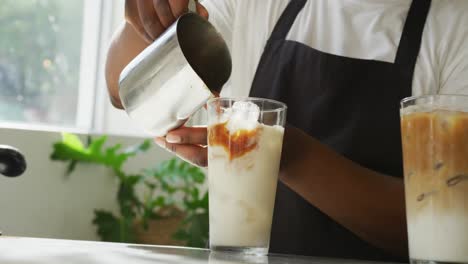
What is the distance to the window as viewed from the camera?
3.61 metres

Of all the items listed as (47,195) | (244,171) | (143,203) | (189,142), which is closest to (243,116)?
(244,171)

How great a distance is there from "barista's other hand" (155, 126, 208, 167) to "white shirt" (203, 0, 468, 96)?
22.4 inches

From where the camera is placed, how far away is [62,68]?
12.5 feet

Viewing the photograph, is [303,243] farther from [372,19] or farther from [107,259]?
[107,259]

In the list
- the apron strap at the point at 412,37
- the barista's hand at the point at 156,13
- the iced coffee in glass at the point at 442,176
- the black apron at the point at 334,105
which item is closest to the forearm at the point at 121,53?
the barista's hand at the point at 156,13

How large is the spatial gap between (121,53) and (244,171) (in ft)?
2.02

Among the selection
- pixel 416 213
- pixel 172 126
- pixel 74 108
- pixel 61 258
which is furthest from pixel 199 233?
pixel 61 258

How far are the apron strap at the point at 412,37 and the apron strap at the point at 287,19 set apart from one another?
0.27 metres

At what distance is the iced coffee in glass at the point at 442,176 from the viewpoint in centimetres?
81

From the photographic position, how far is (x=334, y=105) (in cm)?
158

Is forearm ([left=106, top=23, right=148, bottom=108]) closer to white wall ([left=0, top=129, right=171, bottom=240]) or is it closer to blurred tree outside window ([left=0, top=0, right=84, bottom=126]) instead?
white wall ([left=0, top=129, right=171, bottom=240])

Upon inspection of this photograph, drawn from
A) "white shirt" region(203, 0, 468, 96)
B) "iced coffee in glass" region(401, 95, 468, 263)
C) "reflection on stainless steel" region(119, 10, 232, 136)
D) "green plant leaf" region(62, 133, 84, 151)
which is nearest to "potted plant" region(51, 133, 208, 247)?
"green plant leaf" region(62, 133, 84, 151)

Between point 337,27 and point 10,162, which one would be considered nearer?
point 10,162

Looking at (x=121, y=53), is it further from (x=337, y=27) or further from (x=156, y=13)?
(x=337, y=27)
